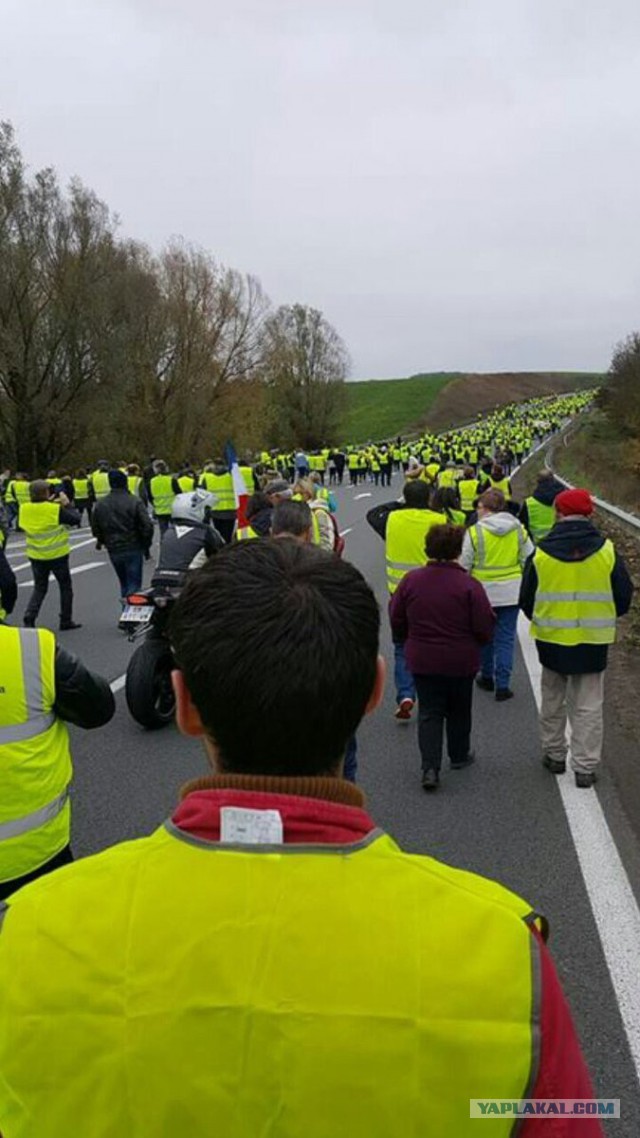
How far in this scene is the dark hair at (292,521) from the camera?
5.64m

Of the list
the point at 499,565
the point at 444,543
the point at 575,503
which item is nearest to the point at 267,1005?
the point at 444,543

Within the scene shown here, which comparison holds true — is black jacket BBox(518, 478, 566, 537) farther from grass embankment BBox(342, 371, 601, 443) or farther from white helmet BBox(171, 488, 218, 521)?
grass embankment BBox(342, 371, 601, 443)

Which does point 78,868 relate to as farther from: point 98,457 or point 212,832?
point 98,457

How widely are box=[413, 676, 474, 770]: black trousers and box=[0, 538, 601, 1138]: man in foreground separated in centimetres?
438

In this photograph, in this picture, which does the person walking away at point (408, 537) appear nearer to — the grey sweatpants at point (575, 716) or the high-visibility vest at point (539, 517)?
the grey sweatpants at point (575, 716)

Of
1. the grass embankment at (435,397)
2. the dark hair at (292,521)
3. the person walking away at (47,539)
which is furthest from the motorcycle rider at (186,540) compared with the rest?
the grass embankment at (435,397)

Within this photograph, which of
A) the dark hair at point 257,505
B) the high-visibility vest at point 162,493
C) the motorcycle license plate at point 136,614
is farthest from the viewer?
the high-visibility vest at point 162,493

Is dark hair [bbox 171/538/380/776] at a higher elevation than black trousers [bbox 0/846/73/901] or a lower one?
higher

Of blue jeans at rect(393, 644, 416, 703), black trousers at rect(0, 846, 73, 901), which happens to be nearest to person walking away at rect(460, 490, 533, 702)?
blue jeans at rect(393, 644, 416, 703)

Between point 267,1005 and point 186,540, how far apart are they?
6353 millimetres

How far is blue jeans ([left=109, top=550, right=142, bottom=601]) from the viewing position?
1045cm

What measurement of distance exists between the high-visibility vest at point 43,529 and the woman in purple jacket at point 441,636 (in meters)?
6.06

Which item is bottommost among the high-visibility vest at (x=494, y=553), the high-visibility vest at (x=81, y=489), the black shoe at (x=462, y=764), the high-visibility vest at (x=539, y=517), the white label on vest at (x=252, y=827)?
the high-visibility vest at (x=81, y=489)

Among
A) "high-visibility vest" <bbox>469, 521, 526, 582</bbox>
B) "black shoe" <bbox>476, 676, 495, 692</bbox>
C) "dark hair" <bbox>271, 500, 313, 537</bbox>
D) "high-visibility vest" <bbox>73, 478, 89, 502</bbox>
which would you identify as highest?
"dark hair" <bbox>271, 500, 313, 537</bbox>
